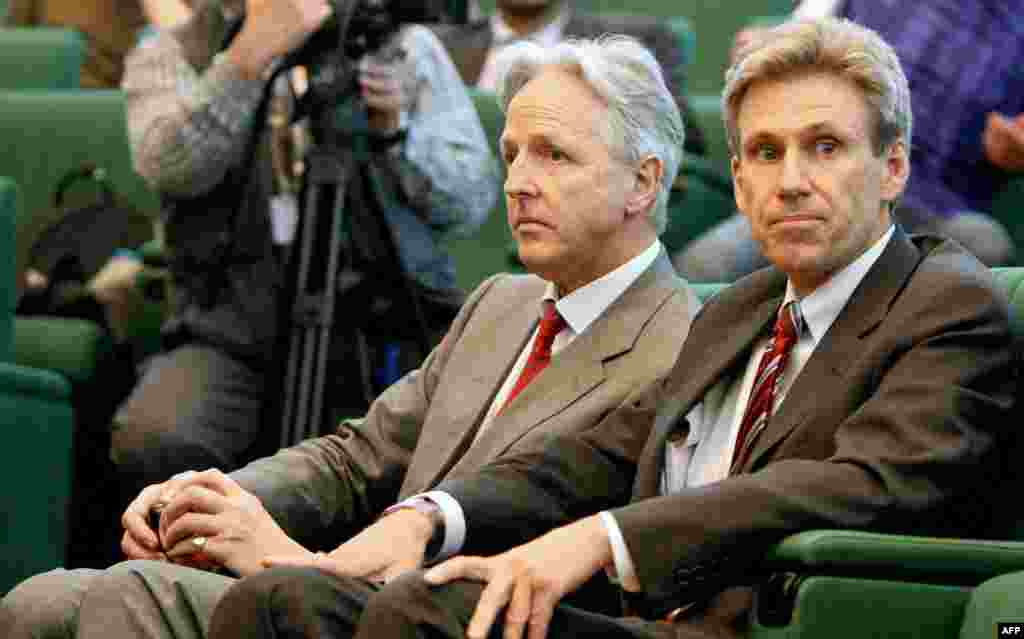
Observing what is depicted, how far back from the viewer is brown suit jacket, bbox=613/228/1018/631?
2.02 metres

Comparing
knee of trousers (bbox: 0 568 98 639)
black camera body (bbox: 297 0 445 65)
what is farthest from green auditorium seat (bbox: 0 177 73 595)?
knee of trousers (bbox: 0 568 98 639)

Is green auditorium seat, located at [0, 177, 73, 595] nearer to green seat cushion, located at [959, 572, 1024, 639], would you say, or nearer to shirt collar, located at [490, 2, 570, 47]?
shirt collar, located at [490, 2, 570, 47]

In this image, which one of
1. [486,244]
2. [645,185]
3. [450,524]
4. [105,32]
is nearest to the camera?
A: [450,524]

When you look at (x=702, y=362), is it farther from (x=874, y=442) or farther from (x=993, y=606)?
(x=993, y=606)

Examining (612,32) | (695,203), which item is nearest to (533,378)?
(695,203)

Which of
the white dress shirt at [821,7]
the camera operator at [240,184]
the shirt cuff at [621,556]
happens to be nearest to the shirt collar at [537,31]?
the white dress shirt at [821,7]

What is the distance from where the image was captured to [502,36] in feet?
15.4

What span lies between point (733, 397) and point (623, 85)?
1.58 ft

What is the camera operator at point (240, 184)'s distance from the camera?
3.44 m

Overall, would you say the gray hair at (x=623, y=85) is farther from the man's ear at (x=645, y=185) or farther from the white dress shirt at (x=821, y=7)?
the white dress shirt at (x=821, y=7)

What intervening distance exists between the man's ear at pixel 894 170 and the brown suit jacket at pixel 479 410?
388mm

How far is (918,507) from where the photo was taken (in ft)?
6.67

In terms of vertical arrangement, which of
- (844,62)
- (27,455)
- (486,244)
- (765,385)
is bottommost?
(27,455)

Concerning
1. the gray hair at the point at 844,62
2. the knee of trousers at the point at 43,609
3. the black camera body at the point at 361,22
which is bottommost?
the knee of trousers at the point at 43,609
